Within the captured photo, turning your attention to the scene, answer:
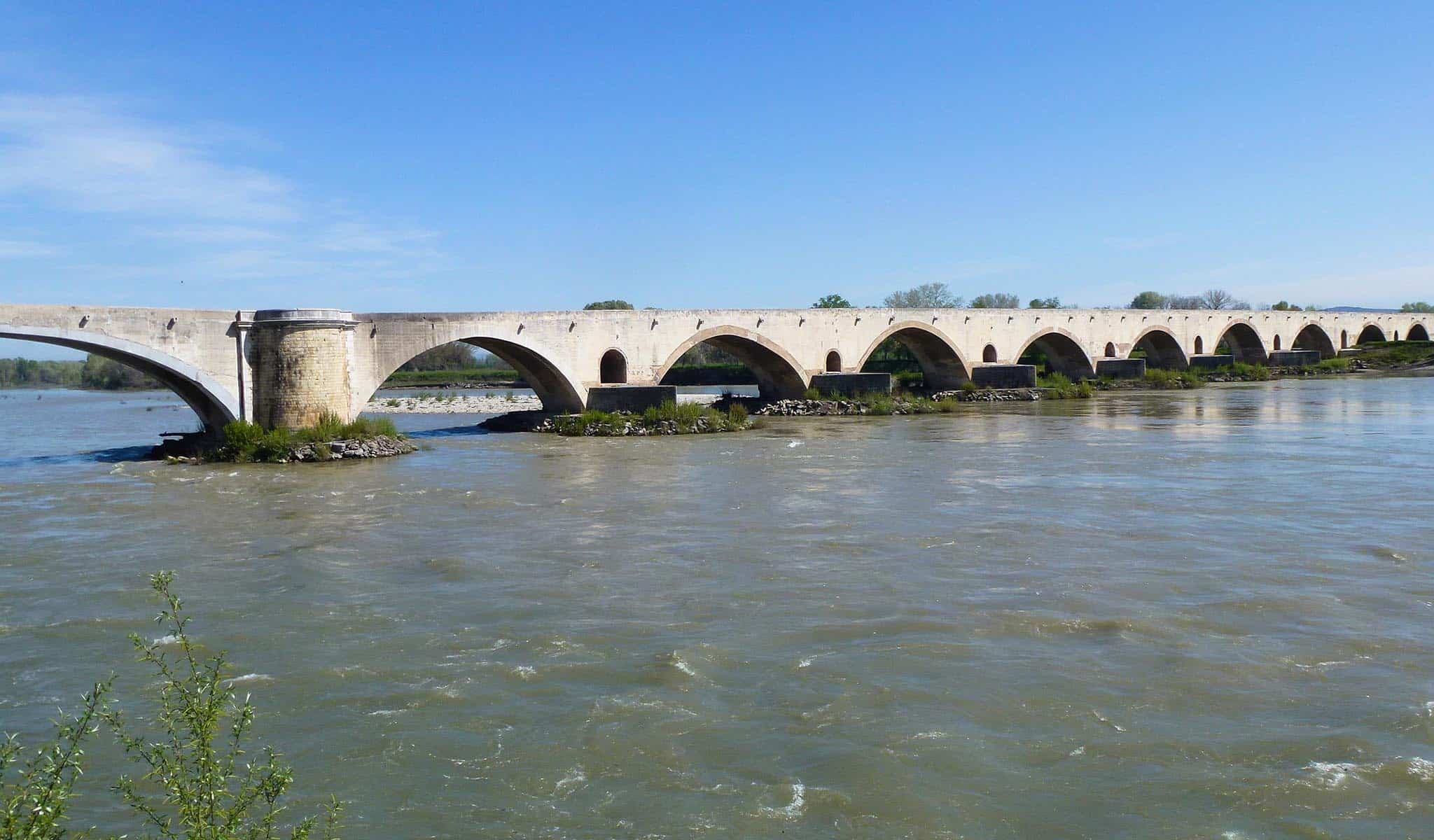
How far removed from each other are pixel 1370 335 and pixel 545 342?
2499 inches

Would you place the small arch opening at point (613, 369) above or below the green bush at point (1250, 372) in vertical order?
above

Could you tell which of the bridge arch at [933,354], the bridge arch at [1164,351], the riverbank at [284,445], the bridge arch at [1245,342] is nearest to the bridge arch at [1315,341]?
the bridge arch at [1245,342]

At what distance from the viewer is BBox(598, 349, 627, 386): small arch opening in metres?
29.0

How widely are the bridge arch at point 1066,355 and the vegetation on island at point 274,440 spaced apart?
98.8ft

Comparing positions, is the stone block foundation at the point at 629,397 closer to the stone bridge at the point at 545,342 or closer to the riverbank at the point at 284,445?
the stone bridge at the point at 545,342

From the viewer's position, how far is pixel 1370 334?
69812 millimetres

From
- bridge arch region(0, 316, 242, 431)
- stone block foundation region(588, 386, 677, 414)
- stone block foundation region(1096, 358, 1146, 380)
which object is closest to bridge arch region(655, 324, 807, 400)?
stone block foundation region(588, 386, 677, 414)

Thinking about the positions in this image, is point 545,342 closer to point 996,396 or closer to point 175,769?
point 996,396

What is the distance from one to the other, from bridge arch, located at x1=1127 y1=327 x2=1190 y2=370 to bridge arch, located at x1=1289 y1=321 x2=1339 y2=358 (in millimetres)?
14340

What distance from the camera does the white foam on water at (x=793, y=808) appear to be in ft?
16.7

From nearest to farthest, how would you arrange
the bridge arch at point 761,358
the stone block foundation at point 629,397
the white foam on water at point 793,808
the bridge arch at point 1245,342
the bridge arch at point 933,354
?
the white foam on water at point 793,808, the stone block foundation at point 629,397, the bridge arch at point 761,358, the bridge arch at point 933,354, the bridge arch at point 1245,342

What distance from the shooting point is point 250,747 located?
5.83 m

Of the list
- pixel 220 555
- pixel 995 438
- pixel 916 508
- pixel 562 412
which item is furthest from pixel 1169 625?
pixel 562 412

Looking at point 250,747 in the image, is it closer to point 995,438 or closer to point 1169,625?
point 1169,625
